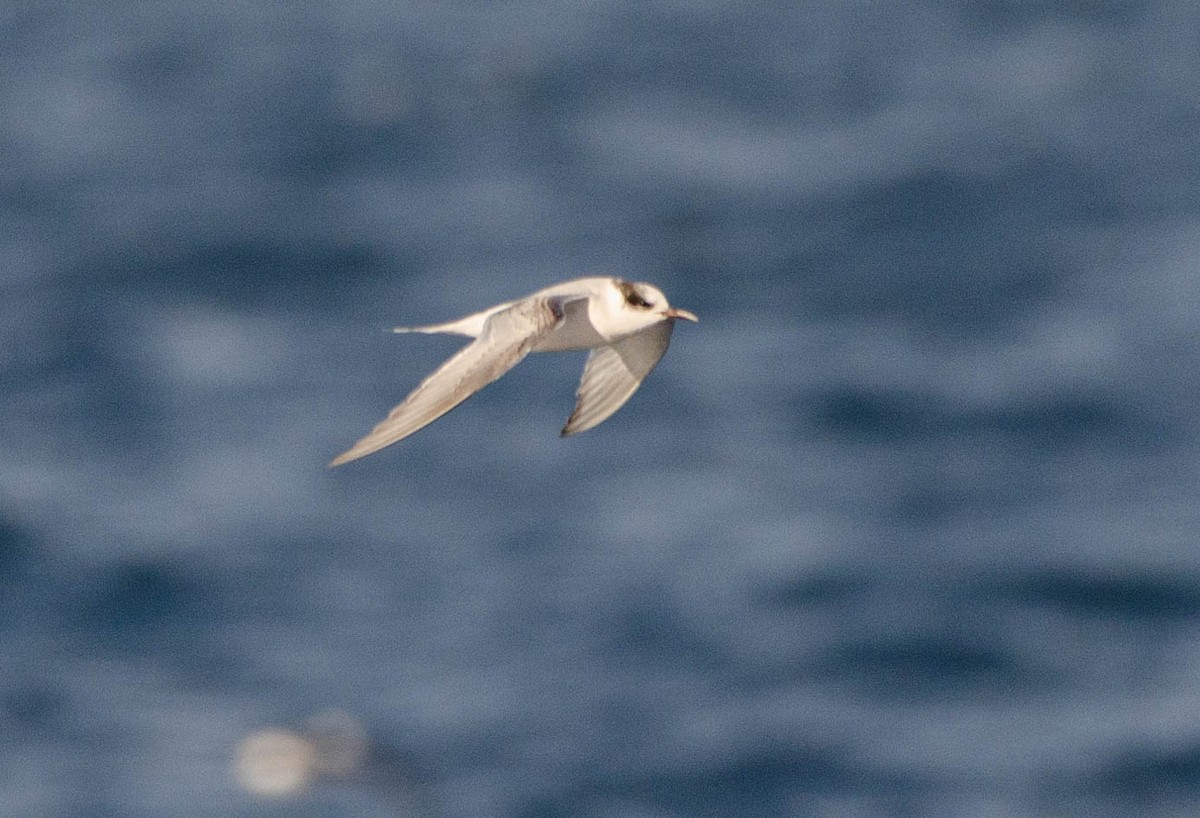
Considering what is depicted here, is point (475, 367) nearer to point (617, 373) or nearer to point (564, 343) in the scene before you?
point (564, 343)

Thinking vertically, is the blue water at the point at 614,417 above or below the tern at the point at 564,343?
above

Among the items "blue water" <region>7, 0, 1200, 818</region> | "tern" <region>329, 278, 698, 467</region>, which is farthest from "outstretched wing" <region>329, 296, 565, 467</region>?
"blue water" <region>7, 0, 1200, 818</region>

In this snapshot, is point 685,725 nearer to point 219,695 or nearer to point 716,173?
point 219,695

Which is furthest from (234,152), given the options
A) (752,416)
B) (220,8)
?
(752,416)

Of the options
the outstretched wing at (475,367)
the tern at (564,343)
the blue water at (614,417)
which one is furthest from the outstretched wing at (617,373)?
the blue water at (614,417)

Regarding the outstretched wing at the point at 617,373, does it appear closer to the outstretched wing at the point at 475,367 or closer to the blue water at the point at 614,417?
the outstretched wing at the point at 475,367

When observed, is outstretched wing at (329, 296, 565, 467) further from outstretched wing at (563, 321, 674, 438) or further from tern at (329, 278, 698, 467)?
outstretched wing at (563, 321, 674, 438)

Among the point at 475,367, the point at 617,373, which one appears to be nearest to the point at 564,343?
the point at 617,373

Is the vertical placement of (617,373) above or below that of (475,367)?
above
